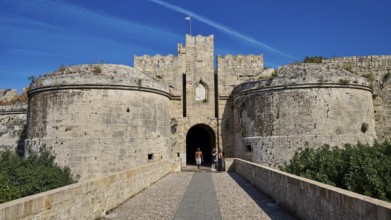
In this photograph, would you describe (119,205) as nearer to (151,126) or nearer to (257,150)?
(151,126)

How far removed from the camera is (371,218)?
387 cm

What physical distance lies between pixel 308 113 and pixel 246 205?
9.47 meters

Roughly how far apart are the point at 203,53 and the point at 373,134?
10842 mm

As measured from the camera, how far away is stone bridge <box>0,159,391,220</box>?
14.8 ft

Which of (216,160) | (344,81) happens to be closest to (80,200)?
(216,160)

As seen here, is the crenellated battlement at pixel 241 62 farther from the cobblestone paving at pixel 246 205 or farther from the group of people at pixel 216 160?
the cobblestone paving at pixel 246 205

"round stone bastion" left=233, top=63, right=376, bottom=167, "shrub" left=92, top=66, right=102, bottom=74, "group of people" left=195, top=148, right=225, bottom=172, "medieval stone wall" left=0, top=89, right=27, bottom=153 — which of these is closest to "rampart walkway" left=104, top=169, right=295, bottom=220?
"round stone bastion" left=233, top=63, right=376, bottom=167

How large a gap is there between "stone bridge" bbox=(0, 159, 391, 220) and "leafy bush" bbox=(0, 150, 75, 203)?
3623mm

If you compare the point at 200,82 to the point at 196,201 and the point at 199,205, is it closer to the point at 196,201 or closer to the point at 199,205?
the point at 196,201

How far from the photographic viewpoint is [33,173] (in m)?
12.6

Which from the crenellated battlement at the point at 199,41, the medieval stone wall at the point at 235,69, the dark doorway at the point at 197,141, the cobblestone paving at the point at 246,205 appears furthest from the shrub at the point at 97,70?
the dark doorway at the point at 197,141

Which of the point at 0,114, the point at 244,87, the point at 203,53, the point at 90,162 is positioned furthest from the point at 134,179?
the point at 0,114

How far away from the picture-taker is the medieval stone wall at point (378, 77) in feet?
61.5

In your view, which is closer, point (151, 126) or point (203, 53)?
point (151, 126)
